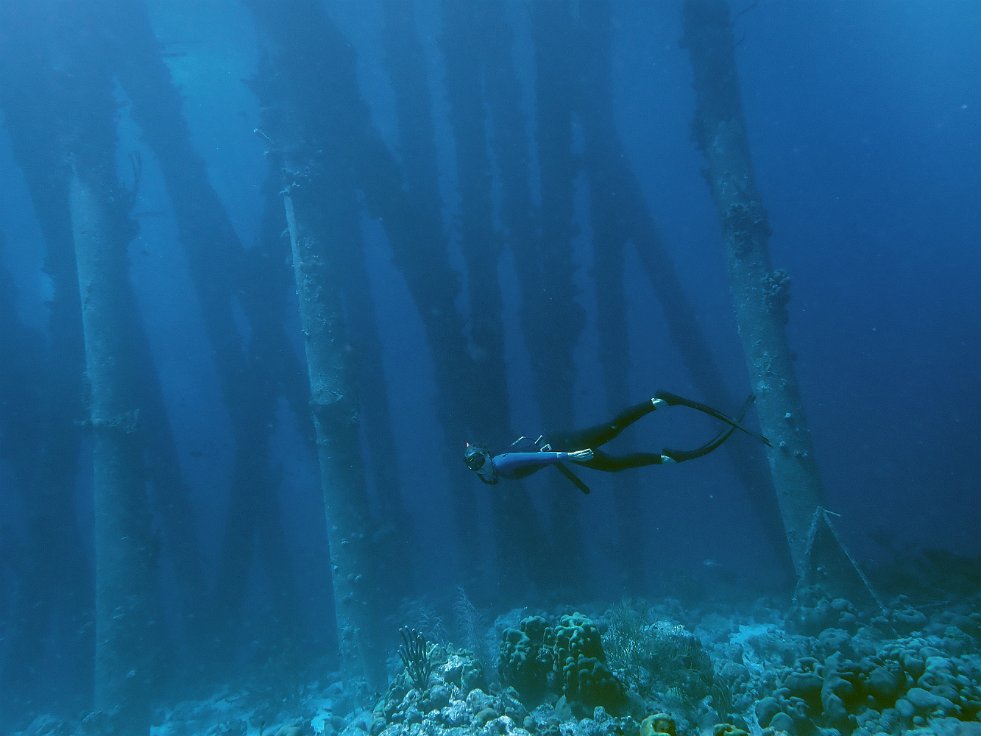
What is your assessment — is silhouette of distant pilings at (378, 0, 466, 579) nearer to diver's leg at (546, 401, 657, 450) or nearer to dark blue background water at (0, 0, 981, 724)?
dark blue background water at (0, 0, 981, 724)

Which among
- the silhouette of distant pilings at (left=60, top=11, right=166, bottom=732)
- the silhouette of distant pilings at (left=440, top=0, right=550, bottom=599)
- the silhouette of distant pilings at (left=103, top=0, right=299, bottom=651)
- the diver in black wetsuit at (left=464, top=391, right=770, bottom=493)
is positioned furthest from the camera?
the silhouette of distant pilings at (left=103, top=0, right=299, bottom=651)

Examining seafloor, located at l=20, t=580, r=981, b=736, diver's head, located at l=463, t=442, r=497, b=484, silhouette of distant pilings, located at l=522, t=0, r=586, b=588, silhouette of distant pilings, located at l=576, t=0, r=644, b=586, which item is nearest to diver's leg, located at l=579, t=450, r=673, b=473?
diver's head, located at l=463, t=442, r=497, b=484

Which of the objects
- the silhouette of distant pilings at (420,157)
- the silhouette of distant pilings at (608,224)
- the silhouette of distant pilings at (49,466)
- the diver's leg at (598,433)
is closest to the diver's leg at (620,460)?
the diver's leg at (598,433)

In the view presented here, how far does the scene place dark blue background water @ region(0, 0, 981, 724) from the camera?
17.2 metres

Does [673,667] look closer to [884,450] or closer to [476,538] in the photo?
[476,538]

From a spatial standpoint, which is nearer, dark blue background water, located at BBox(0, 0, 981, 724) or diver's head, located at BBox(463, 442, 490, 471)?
diver's head, located at BBox(463, 442, 490, 471)

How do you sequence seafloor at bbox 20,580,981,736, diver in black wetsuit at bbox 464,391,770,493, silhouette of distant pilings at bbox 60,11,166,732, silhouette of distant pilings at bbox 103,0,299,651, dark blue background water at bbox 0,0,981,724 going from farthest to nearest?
dark blue background water at bbox 0,0,981,724
silhouette of distant pilings at bbox 103,0,299,651
silhouette of distant pilings at bbox 60,11,166,732
diver in black wetsuit at bbox 464,391,770,493
seafloor at bbox 20,580,981,736

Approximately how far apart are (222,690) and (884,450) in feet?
88.9

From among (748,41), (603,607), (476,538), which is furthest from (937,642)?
(748,41)

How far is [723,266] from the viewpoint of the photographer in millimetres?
25562

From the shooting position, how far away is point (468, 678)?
498 cm

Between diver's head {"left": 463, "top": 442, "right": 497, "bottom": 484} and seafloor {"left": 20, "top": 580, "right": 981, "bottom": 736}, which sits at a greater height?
diver's head {"left": 463, "top": 442, "right": 497, "bottom": 484}

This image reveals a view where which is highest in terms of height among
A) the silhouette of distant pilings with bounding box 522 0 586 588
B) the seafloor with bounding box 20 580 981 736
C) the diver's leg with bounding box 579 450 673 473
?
the silhouette of distant pilings with bounding box 522 0 586 588

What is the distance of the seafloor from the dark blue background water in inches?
265
